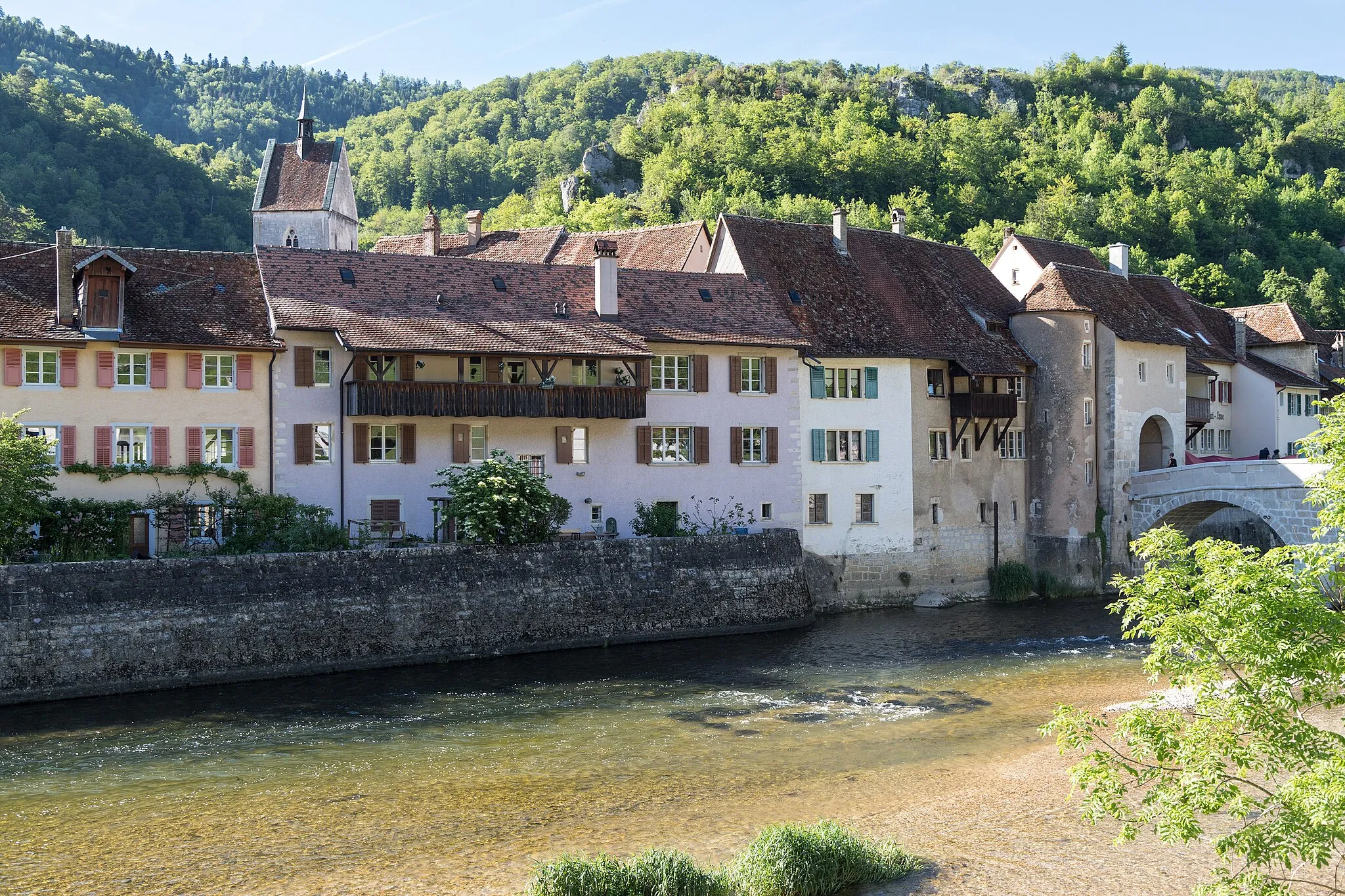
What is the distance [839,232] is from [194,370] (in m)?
24.3

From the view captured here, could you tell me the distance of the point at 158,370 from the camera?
3553 cm

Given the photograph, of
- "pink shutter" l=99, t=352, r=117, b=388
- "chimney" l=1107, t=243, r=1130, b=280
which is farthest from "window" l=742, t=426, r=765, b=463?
"chimney" l=1107, t=243, r=1130, b=280

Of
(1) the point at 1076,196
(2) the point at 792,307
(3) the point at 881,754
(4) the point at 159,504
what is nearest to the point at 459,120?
(1) the point at 1076,196

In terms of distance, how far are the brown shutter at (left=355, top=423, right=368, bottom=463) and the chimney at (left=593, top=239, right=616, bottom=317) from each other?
325 inches

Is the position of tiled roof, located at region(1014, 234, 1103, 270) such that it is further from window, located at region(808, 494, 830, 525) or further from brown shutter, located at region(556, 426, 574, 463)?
brown shutter, located at region(556, 426, 574, 463)

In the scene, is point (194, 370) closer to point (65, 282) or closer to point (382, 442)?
point (65, 282)

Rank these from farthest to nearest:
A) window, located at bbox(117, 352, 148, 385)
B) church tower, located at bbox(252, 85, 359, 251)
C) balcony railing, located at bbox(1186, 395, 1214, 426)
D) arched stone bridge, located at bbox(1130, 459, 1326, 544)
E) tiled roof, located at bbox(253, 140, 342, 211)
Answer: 1. tiled roof, located at bbox(253, 140, 342, 211)
2. church tower, located at bbox(252, 85, 359, 251)
3. balcony railing, located at bbox(1186, 395, 1214, 426)
4. arched stone bridge, located at bbox(1130, 459, 1326, 544)
5. window, located at bbox(117, 352, 148, 385)

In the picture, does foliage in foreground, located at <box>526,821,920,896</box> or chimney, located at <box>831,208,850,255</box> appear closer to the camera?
foliage in foreground, located at <box>526,821,920,896</box>

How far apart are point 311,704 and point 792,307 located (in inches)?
909

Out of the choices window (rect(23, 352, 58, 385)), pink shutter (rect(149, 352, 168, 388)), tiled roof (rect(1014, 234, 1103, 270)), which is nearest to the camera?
window (rect(23, 352, 58, 385))

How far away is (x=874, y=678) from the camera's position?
31750mm

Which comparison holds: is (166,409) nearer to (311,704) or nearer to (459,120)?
(311,704)

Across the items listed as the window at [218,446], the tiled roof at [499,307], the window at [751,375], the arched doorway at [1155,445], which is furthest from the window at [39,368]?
the arched doorway at [1155,445]

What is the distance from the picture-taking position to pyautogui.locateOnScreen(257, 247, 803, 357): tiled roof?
37594 mm
